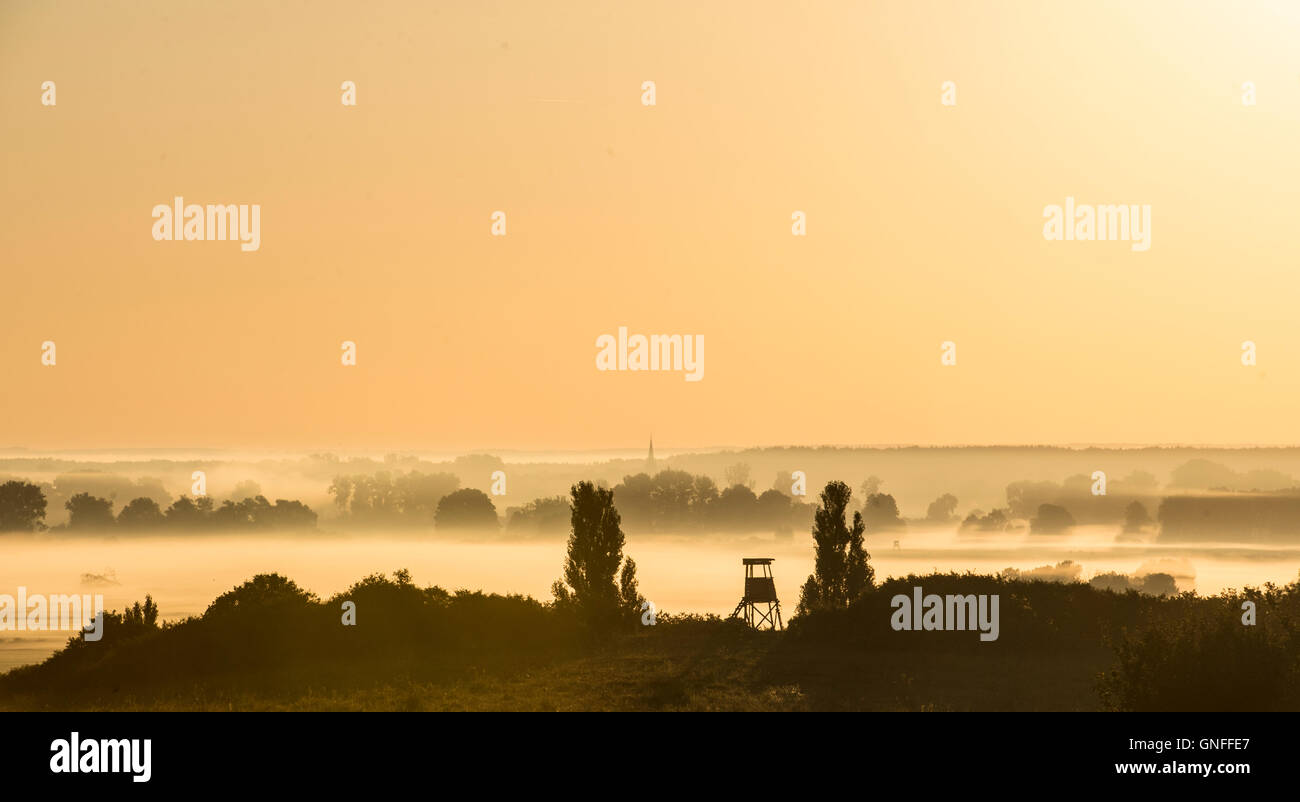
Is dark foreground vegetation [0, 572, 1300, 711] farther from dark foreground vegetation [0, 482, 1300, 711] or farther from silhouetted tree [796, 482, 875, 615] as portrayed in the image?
silhouetted tree [796, 482, 875, 615]

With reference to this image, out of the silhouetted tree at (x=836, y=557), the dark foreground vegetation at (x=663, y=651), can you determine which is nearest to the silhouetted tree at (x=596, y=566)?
the dark foreground vegetation at (x=663, y=651)

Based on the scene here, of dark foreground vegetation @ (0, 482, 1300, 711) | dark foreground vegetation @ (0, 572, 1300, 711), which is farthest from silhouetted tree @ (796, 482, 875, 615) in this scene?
dark foreground vegetation @ (0, 572, 1300, 711)

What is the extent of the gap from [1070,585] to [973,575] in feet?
19.3

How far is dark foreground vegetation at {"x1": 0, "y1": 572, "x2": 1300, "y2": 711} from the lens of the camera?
3338cm

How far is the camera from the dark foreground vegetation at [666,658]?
33375mm

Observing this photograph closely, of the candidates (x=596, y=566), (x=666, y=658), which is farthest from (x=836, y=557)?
(x=666, y=658)

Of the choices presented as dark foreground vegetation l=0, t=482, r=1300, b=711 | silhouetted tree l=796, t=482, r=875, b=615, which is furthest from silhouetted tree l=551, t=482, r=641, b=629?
silhouetted tree l=796, t=482, r=875, b=615

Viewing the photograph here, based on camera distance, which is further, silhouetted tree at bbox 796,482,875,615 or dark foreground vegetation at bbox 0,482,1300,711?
silhouetted tree at bbox 796,482,875,615

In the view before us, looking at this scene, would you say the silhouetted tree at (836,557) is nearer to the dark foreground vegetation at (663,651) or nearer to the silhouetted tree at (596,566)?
the dark foreground vegetation at (663,651)

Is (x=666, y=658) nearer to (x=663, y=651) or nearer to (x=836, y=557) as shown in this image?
(x=663, y=651)

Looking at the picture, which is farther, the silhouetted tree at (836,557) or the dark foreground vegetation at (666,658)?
the silhouetted tree at (836,557)

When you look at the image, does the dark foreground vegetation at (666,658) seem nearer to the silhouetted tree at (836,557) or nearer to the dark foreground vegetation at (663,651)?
the dark foreground vegetation at (663,651)
